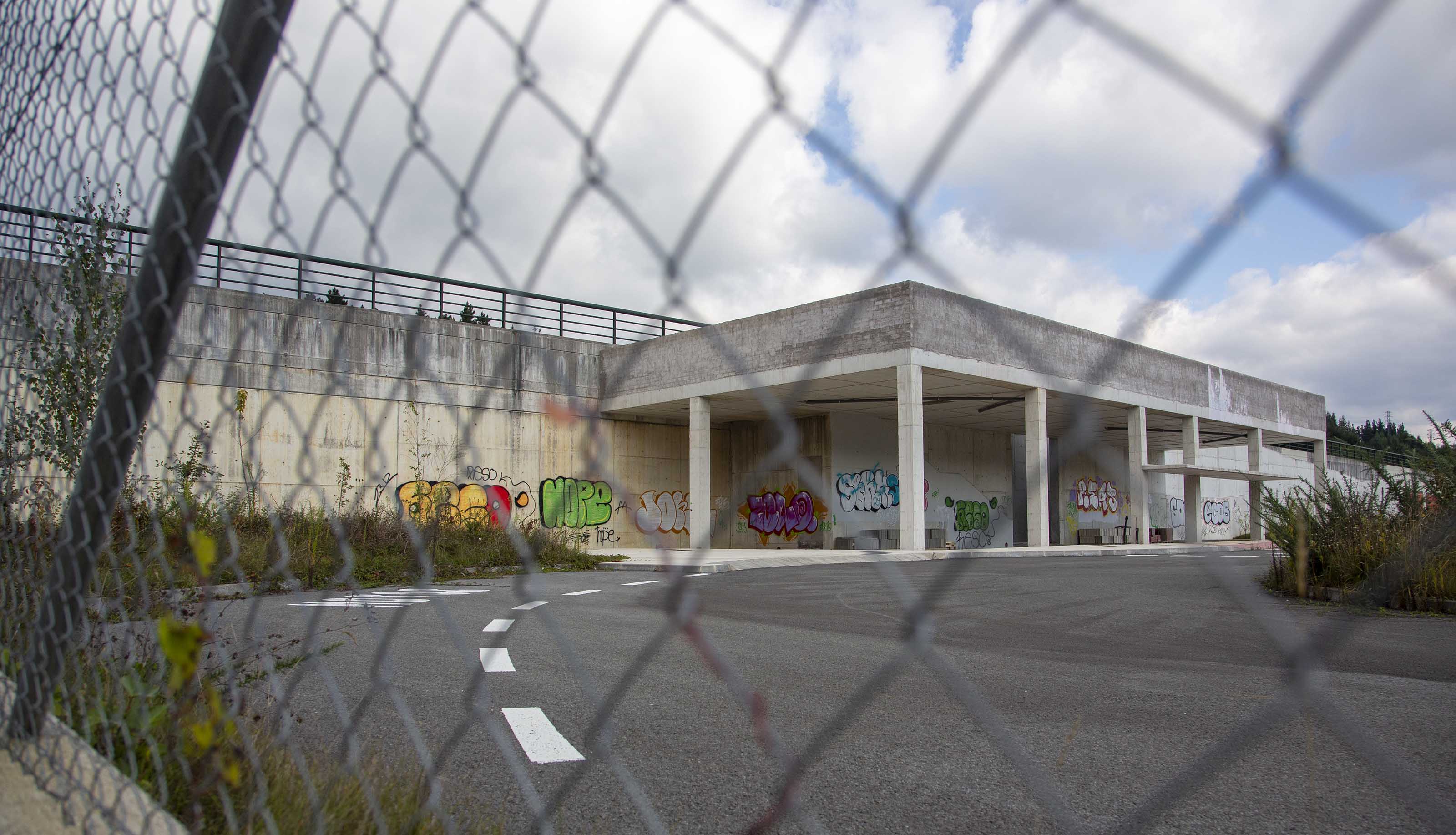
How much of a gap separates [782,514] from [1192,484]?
1400 cm

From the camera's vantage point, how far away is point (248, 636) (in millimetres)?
1524

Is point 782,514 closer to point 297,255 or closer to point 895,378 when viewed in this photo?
point 895,378

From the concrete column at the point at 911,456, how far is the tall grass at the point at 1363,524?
28.1 feet

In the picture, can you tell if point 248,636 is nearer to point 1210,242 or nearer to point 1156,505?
point 1210,242

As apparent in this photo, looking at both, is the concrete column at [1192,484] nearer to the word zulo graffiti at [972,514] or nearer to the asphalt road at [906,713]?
the word zulo graffiti at [972,514]

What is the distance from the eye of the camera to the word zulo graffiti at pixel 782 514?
85.8ft

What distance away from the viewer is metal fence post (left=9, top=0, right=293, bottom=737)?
57.5 inches

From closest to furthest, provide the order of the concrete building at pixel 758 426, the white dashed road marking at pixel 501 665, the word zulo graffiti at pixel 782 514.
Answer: the white dashed road marking at pixel 501 665 < the concrete building at pixel 758 426 < the word zulo graffiti at pixel 782 514

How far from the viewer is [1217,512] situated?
37.8 meters

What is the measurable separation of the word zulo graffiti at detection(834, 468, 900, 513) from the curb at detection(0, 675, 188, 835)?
2462cm

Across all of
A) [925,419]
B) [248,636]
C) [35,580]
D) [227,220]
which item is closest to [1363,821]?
[248,636]

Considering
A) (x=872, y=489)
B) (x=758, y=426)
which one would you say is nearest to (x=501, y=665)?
(x=758, y=426)

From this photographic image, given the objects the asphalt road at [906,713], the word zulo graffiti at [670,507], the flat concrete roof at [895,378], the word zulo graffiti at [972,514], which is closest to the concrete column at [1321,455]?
the flat concrete roof at [895,378]

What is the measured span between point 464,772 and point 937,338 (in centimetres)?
1687
